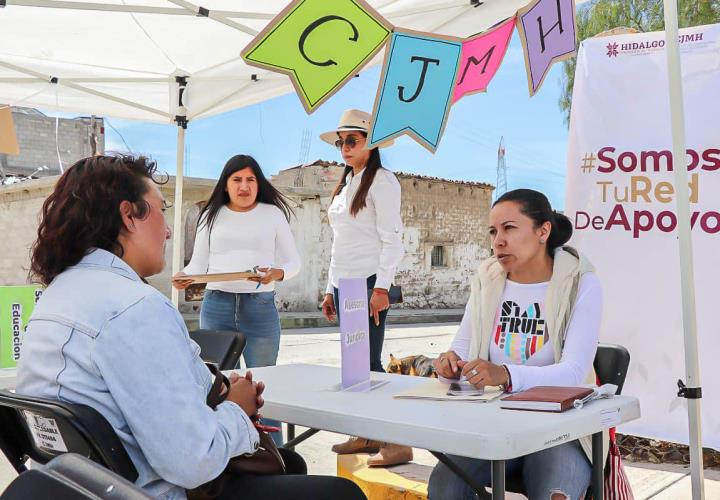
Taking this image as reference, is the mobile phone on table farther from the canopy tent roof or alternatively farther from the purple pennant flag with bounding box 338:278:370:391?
the canopy tent roof

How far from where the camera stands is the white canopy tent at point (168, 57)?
11.6 ft

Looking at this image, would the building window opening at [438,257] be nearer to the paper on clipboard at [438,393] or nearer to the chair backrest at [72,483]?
the paper on clipboard at [438,393]

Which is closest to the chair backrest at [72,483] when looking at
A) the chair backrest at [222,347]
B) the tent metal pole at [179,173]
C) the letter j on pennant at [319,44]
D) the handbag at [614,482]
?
the handbag at [614,482]

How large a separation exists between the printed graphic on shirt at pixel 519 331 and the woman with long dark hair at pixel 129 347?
0.93 m

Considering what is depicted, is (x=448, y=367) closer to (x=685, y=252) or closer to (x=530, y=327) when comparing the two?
(x=530, y=327)

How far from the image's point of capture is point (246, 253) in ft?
12.1

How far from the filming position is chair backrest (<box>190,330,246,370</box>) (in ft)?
8.77

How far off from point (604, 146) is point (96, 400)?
3244mm

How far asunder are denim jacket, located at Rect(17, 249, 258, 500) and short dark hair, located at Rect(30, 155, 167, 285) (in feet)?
0.20

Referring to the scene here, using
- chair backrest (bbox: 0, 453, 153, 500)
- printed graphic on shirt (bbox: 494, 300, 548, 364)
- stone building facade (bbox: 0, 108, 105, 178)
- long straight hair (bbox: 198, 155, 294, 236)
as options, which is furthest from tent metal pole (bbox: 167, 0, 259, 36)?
stone building facade (bbox: 0, 108, 105, 178)

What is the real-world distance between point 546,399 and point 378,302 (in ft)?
5.46

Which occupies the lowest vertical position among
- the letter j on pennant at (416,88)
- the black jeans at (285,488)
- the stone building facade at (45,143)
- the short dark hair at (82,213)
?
the black jeans at (285,488)

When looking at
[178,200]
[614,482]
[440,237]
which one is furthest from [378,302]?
[440,237]

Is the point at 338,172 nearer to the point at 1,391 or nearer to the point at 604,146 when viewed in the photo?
the point at 604,146
